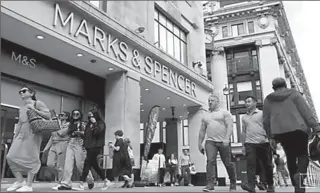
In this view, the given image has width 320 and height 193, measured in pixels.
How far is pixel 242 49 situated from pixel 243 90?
5.25 m

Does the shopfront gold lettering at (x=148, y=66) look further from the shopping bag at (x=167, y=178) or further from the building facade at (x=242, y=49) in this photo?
the building facade at (x=242, y=49)

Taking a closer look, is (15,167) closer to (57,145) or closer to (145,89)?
(57,145)

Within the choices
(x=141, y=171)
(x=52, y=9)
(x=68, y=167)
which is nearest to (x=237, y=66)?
(x=141, y=171)

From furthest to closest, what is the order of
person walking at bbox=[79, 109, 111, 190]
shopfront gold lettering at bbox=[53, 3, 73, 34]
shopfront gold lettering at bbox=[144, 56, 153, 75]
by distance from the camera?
shopfront gold lettering at bbox=[144, 56, 153, 75]
shopfront gold lettering at bbox=[53, 3, 73, 34]
person walking at bbox=[79, 109, 111, 190]

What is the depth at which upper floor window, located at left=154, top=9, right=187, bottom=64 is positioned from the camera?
18672mm

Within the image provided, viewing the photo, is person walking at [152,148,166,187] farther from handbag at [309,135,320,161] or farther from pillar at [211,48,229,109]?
pillar at [211,48,229,109]

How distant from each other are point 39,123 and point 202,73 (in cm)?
1687

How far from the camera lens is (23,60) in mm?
12242

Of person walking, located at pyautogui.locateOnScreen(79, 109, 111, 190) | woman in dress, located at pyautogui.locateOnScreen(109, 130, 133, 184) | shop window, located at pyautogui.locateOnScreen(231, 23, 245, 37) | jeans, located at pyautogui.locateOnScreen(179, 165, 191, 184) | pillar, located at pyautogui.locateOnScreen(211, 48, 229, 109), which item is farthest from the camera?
shop window, located at pyautogui.locateOnScreen(231, 23, 245, 37)

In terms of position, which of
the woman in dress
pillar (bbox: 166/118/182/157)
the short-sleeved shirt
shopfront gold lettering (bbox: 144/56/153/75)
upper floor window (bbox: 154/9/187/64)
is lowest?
the woman in dress

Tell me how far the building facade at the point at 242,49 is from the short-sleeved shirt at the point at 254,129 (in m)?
31.1

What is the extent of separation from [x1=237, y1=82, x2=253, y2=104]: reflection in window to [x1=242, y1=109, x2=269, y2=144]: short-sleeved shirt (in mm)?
33174

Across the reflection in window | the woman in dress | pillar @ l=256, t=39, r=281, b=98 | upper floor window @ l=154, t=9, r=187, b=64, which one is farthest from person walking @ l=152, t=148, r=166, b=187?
the reflection in window

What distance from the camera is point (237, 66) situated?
41.4 m
